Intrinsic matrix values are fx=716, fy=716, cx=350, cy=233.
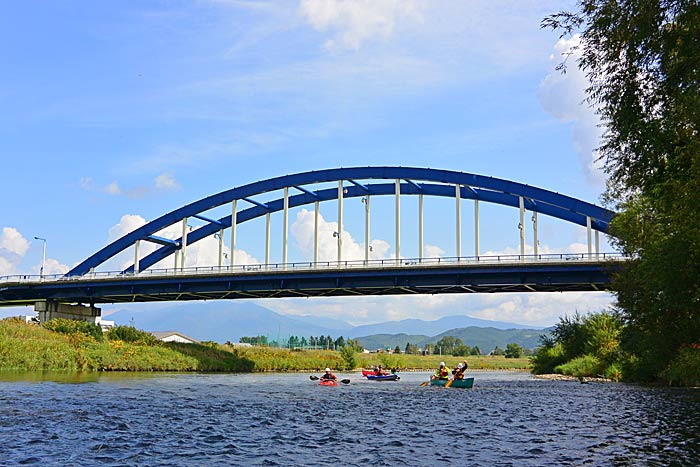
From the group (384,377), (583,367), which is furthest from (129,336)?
(583,367)

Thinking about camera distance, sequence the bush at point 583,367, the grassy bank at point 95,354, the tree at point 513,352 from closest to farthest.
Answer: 1. the grassy bank at point 95,354
2. the bush at point 583,367
3. the tree at point 513,352

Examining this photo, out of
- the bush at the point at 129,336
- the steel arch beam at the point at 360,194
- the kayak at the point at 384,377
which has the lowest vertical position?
the kayak at the point at 384,377

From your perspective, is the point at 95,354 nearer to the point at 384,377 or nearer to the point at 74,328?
the point at 74,328

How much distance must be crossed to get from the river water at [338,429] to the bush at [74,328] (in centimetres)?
3158

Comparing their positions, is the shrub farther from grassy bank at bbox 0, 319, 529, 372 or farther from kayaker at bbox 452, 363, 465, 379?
grassy bank at bbox 0, 319, 529, 372

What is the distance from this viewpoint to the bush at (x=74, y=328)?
2603 inches

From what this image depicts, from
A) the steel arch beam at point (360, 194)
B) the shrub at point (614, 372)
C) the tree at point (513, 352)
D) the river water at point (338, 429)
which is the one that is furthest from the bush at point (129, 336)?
the tree at point (513, 352)

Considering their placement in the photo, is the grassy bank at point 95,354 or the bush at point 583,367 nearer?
the grassy bank at point 95,354

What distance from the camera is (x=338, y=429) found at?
2197 cm

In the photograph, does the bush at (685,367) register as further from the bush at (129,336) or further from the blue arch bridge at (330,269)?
the bush at (129,336)

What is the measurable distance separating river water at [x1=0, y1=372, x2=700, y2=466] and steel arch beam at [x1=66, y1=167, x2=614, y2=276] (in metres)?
35.5

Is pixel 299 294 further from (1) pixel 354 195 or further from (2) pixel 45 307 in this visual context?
(2) pixel 45 307

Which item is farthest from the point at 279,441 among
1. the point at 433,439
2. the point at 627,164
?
the point at 627,164

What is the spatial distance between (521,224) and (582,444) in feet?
173
